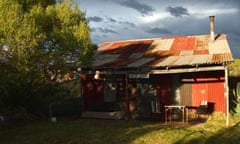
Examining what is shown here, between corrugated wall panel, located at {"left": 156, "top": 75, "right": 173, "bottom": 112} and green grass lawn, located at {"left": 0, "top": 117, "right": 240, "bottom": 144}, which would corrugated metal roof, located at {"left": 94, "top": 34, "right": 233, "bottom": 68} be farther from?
green grass lawn, located at {"left": 0, "top": 117, "right": 240, "bottom": 144}

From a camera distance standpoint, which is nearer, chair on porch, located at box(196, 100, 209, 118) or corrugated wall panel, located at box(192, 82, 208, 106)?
chair on porch, located at box(196, 100, 209, 118)

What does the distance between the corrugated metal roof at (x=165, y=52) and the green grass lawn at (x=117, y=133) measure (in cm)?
270

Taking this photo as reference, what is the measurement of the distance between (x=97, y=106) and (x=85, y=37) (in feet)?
17.7

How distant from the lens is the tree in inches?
595

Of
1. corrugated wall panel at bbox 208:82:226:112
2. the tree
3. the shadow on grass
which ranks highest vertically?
the tree

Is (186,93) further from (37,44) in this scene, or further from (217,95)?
(37,44)

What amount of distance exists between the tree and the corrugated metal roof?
2.90m

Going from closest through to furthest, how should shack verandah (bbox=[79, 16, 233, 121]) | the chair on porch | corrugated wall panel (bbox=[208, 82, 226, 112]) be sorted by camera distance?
shack verandah (bbox=[79, 16, 233, 121]) < the chair on porch < corrugated wall panel (bbox=[208, 82, 226, 112])

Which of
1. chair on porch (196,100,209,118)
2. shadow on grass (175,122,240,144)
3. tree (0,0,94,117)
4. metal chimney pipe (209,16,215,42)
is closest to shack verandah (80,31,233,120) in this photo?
metal chimney pipe (209,16,215,42)

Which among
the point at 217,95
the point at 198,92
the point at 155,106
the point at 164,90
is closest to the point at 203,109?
the point at 217,95

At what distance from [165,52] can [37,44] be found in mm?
7238

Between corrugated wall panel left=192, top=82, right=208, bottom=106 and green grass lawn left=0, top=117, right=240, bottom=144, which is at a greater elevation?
corrugated wall panel left=192, top=82, right=208, bottom=106

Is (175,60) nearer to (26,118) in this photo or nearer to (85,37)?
(85,37)

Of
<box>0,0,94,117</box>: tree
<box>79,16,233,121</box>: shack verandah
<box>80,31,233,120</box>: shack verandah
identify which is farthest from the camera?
<box>79,16,233,121</box>: shack verandah
